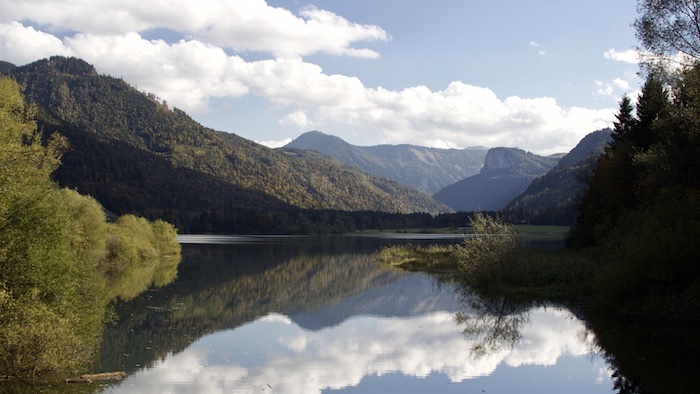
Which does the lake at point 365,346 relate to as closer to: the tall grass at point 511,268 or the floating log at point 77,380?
the floating log at point 77,380

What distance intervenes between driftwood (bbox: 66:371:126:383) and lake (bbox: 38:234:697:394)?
41 cm

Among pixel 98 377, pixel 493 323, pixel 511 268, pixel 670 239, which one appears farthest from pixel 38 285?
pixel 511 268

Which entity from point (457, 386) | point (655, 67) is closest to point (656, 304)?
point (655, 67)

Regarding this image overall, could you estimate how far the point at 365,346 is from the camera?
27.8 m

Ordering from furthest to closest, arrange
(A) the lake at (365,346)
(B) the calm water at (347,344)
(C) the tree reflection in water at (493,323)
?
(C) the tree reflection in water at (493,323), (B) the calm water at (347,344), (A) the lake at (365,346)

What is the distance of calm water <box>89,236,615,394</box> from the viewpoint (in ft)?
68.1

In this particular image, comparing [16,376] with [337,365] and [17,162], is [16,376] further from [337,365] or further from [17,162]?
[337,365]

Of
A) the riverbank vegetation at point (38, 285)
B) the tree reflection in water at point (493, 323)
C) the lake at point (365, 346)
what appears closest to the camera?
the riverbank vegetation at point (38, 285)

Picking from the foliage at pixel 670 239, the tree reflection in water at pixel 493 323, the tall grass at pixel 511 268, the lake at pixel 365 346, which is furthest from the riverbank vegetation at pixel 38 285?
the tall grass at pixel 511 268

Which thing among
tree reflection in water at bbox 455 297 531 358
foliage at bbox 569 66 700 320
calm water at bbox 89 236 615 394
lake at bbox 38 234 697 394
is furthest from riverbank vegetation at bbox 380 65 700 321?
tree reflection in water at bbox 455 297 531 358

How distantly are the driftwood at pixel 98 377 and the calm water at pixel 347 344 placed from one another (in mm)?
584

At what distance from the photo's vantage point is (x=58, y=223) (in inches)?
880

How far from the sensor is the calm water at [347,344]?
20.8 meters

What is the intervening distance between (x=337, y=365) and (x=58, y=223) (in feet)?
37.2
